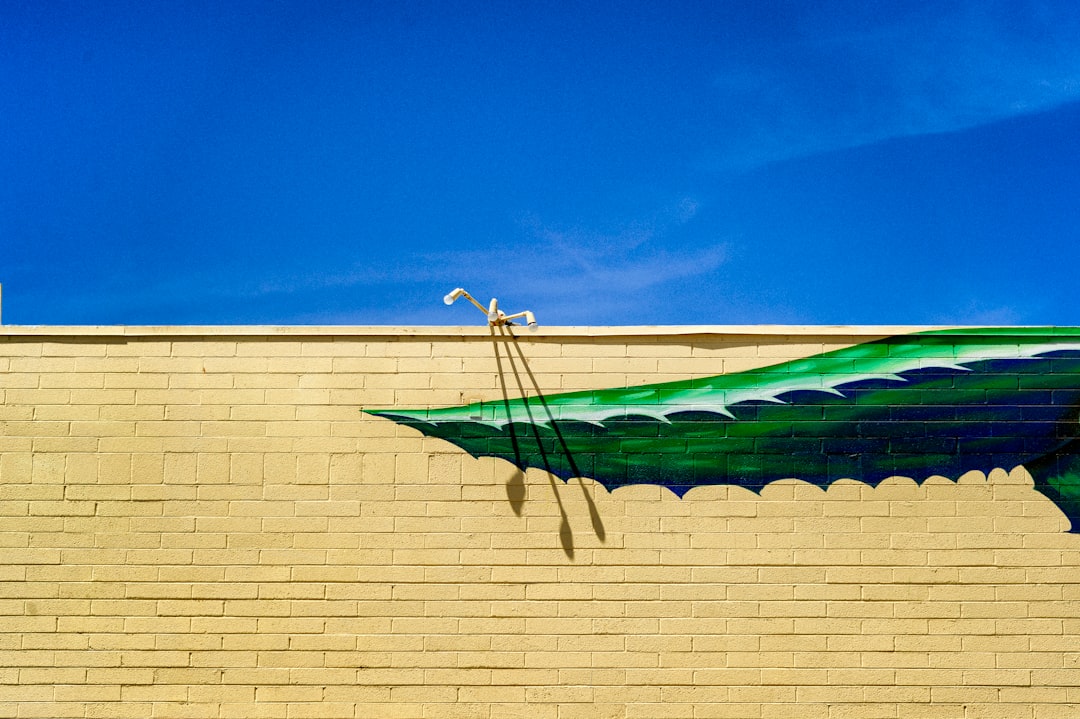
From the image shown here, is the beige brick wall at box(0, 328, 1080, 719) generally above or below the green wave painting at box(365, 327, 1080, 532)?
below

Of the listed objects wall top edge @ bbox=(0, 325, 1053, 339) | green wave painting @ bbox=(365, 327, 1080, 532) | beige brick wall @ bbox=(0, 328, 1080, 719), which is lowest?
beige brick wall @ bbox=(0, 328, 1080, 719)

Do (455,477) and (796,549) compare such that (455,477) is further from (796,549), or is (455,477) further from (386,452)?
(796,549)

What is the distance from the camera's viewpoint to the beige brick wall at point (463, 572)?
648 centimetres

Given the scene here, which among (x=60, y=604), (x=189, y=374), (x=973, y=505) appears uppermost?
(x=189, y=374)

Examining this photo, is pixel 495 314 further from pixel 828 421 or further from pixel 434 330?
pixel 828 421

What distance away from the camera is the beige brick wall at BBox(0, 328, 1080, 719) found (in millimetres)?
6484

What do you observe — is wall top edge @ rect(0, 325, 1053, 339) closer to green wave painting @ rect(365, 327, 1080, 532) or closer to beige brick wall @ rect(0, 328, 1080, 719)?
beige brick wall @ rect(0, 328, 1080, 719)

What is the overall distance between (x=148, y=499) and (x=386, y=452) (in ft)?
5.94

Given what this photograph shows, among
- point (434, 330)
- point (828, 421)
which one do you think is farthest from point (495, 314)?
point (828, 421)

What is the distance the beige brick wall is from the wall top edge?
34 mm

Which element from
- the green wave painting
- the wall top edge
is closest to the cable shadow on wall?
the green wave painting

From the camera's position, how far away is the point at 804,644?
650 centimetres

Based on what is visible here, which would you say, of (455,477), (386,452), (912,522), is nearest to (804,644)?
(912,522)

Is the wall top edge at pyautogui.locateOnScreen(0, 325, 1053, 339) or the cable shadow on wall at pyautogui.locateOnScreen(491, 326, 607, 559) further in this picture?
the wall top edge at pyautogui.locateOnScreen(0, 325, 1053, 339)
